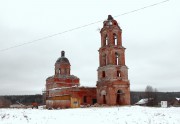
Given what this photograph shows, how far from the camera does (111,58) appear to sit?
135 feet

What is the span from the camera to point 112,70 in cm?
4059

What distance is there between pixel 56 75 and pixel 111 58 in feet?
49.9

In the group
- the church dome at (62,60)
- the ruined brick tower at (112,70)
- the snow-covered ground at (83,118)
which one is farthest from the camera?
the church dome at (62,60)

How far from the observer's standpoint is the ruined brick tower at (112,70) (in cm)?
4041

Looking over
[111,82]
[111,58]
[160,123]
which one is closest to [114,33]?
[111,58]

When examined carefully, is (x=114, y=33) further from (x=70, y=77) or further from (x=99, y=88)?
(x=70, y=77)

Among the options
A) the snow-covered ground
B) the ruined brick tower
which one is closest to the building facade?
the ruined brick tower

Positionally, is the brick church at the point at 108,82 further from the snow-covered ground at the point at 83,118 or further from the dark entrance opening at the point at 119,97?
the snow-covered ground at the point at 83,118

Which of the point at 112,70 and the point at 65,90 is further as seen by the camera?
the point at 65,90

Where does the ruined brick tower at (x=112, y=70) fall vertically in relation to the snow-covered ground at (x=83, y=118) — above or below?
above

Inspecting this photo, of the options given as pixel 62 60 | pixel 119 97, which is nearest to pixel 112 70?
pixel 119 97

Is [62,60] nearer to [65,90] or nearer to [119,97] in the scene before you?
[65,90]

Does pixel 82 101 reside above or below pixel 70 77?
below

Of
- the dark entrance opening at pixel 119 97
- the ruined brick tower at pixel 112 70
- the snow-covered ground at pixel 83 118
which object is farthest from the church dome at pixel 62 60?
the snow-covered ground at pixel 83 118
